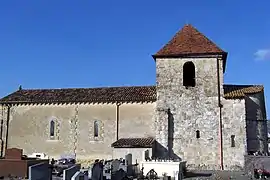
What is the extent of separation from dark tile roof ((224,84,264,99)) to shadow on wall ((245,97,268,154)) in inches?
27.4

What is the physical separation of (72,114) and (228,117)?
1375 cm

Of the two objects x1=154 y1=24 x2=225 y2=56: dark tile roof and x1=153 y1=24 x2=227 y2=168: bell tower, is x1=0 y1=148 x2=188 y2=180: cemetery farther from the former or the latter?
x1=154 y1=24 x2=225 y2=56: dark tile roof

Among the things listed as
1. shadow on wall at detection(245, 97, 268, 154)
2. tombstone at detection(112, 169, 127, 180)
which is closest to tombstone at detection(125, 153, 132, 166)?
tombstone at detection(112, 169, 127, 180)

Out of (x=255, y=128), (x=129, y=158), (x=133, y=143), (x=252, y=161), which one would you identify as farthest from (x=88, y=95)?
(x=252, y=161)

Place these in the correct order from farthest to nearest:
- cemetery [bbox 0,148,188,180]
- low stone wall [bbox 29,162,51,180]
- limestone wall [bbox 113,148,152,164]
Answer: limestone wall [bbox 113,148,152,164], cemetery [bbox 0,148,188,180], low stone wall [bbox 29,162,51,180]

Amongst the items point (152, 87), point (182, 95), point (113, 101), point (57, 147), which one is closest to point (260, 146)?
point (182, 95)

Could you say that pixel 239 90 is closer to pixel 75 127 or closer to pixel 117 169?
pixel 117 169

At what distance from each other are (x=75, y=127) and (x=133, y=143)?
6493 mm

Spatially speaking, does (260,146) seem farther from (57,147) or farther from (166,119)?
(57,147)

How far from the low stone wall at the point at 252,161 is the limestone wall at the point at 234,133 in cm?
170

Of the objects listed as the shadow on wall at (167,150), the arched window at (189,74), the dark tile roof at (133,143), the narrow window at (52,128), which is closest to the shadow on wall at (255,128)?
the arched window at (189,74)

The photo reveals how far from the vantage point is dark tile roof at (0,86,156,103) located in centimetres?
3197

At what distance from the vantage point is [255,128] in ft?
97.6

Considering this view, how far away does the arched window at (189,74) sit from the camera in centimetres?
3108
